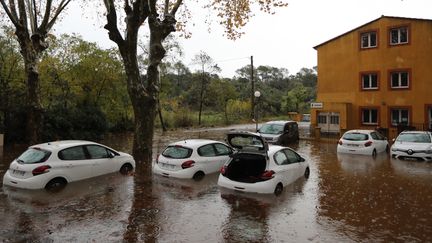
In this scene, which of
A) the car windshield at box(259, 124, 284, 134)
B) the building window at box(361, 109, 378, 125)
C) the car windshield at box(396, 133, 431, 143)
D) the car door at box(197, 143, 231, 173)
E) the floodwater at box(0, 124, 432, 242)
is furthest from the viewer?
the building window at box(361, 109, 378, 125)

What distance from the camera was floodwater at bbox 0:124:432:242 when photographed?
24.8 ft

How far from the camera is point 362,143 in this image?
761 inches

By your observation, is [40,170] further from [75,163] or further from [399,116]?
[399,116]

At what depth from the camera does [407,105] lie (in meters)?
26.9

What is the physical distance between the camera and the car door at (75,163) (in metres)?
11.6

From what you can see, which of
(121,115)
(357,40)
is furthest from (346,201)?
(121,115)

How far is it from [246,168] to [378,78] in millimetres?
20794

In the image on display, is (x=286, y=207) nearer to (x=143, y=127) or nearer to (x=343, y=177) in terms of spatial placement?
(x=343, y=177)

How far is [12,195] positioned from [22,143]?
1427 centimetres

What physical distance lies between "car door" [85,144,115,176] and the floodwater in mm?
261

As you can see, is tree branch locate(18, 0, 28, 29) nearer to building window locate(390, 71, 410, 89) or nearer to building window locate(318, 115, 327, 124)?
building window locate(318, 115, 327, 124)

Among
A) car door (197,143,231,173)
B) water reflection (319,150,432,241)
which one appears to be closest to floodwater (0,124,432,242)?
water reflection (319,150,432,241)

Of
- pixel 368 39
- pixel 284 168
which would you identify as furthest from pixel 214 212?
pixel 368 39

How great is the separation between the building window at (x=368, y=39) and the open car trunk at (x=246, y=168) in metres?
21.6
